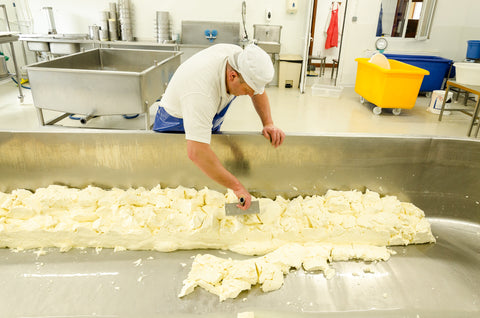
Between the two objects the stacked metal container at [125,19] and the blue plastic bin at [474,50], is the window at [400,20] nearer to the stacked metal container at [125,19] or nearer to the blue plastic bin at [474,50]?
the blue plastic bin at [474,50]

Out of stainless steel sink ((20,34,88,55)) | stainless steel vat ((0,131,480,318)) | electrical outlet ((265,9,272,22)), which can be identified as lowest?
stainless steel vat ((0,131,480,318))

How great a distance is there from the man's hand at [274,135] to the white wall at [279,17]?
4.41 m

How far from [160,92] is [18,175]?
157 centimetres

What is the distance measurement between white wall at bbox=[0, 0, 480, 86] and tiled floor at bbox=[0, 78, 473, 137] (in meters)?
1.31

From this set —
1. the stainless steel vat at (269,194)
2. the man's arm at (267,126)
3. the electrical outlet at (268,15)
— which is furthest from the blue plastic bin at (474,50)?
the man's arm at (267,126)

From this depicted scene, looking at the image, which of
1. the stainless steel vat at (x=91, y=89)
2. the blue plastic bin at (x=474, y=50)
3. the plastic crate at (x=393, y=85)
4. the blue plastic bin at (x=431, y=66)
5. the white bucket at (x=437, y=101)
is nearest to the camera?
the stainless steel vat at (x=91, y=89)

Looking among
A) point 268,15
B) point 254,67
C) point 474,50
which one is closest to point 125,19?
point 268,15

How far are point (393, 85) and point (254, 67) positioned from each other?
11.0 ft

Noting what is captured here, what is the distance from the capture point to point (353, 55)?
5.62 m

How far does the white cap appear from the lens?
4.08 feet

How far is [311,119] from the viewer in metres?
4.02

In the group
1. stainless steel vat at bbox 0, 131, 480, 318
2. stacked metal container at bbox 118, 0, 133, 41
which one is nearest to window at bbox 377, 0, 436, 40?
stacked metal container at bbox 118, 0, 133, 41

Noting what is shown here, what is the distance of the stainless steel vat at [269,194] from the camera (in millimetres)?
1375

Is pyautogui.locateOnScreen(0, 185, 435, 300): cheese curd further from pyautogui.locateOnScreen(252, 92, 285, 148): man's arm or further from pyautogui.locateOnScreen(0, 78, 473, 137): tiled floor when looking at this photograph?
pyautogui.locateOnScreen(0, 78, 473, 137): tiled floor
